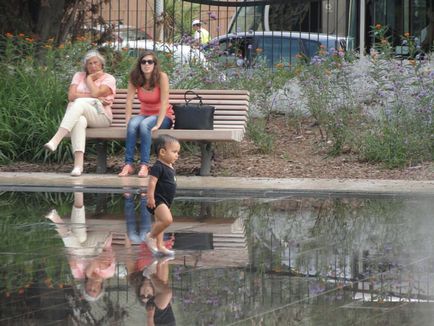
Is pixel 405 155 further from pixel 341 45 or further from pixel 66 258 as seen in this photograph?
pixel 66 258

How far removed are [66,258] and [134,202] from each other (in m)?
3.09

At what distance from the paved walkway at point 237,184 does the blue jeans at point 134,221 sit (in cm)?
99

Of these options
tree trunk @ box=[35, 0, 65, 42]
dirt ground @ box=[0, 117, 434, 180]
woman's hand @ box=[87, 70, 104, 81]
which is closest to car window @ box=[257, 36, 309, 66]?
tree trunk @ box=[35, 0, 65, 42]

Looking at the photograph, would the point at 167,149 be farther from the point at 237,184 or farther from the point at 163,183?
the point at 237,184

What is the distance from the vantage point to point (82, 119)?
41.5 feet

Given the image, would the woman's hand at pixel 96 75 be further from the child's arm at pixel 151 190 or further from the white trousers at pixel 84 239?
the child's arm at pixel 151 190

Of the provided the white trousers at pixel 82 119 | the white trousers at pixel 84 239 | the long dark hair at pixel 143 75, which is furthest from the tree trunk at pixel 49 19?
the white trousers at pixel 84 239

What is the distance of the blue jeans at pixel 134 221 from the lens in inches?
336

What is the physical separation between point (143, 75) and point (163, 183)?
5047 millimetres

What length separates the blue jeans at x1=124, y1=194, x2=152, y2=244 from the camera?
8547 mm

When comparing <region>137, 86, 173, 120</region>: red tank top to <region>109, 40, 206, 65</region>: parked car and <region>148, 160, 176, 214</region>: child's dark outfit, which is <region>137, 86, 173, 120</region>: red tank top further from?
<region>148, 160, 176, 214</region>: child's dark outfit

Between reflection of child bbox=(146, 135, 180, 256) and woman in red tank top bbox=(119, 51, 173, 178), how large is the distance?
178 inches

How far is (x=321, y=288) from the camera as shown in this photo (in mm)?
6570

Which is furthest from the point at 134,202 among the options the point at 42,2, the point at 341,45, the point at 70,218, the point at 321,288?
the point at 341,45
